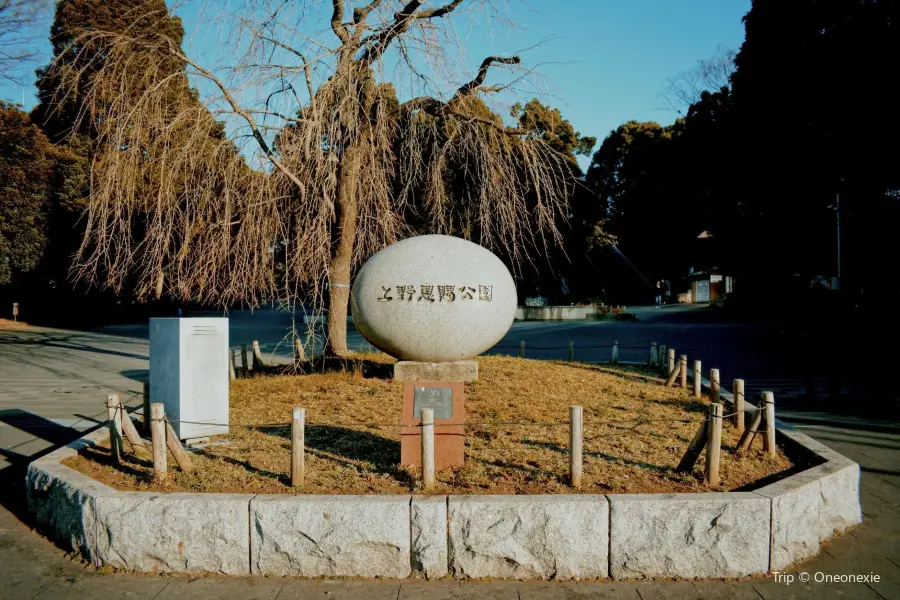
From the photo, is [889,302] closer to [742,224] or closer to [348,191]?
[742,224]

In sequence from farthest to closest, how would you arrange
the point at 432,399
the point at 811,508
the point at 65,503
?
the point at 432,399, the point at 65,503, the point at 811,508

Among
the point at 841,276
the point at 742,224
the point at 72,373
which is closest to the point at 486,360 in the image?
the point at 72,373

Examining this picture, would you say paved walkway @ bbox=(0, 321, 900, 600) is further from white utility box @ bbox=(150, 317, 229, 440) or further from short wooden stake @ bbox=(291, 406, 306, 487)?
white utility box @ bbox=(150, 317, 229, 440)

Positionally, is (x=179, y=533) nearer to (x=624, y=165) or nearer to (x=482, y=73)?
(x=482, y=73)

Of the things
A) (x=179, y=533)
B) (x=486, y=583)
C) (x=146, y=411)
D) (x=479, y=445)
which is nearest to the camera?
(x=486, y=583)

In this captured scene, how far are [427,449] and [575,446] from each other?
1.18m

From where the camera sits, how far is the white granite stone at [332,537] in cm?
412

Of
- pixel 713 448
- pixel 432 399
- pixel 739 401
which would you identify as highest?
pixel 432 399

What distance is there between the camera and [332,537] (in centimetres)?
413

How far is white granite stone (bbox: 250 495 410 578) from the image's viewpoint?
4121 millimetres

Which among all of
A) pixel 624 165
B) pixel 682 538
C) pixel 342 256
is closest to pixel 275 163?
pixel 342 256

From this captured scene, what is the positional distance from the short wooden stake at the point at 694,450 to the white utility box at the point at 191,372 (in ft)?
14.3

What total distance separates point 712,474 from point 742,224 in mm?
24970

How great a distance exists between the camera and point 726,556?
412 centimetres
